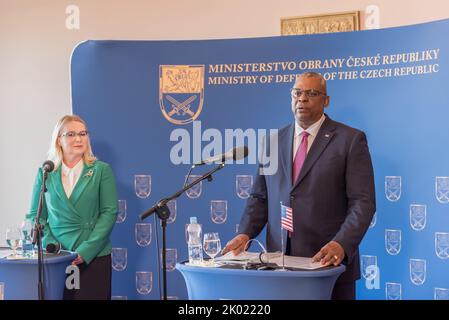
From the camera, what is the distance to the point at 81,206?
424 centimetres

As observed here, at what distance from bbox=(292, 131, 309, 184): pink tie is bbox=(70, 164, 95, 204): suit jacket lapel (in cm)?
141

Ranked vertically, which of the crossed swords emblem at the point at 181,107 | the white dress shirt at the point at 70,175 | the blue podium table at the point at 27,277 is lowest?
the blue podium table at the point at 27,277

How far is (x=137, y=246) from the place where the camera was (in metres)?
5.24

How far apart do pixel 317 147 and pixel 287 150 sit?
0.19 meters

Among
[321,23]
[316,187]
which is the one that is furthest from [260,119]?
[316,187]

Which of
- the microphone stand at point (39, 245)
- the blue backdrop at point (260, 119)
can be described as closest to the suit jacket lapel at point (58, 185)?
the microphone stand at point (39, 245)

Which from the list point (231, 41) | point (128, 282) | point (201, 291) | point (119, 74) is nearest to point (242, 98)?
point (231, 41)

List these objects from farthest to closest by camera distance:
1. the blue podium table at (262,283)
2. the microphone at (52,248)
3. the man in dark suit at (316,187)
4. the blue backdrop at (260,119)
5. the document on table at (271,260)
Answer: the blue backdrop at (260,119) → the microphone at (52,248) → the man in dark suit at (316,187) → the document on table at (271,260) → the blue podium table at (262,283)

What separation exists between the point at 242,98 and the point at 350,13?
1.08 metres

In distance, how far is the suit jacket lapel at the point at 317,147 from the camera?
11.8 ft

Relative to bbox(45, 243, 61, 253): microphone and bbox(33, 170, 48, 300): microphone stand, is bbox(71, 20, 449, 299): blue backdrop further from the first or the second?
bbox(33, 170, 48, 300): microphone stand

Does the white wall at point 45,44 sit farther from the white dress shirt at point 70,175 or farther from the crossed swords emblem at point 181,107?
the white dress shirt at point 70,175

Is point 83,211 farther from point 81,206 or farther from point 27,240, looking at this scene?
point 27,240

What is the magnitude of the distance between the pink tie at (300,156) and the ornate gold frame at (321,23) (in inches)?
69.8
